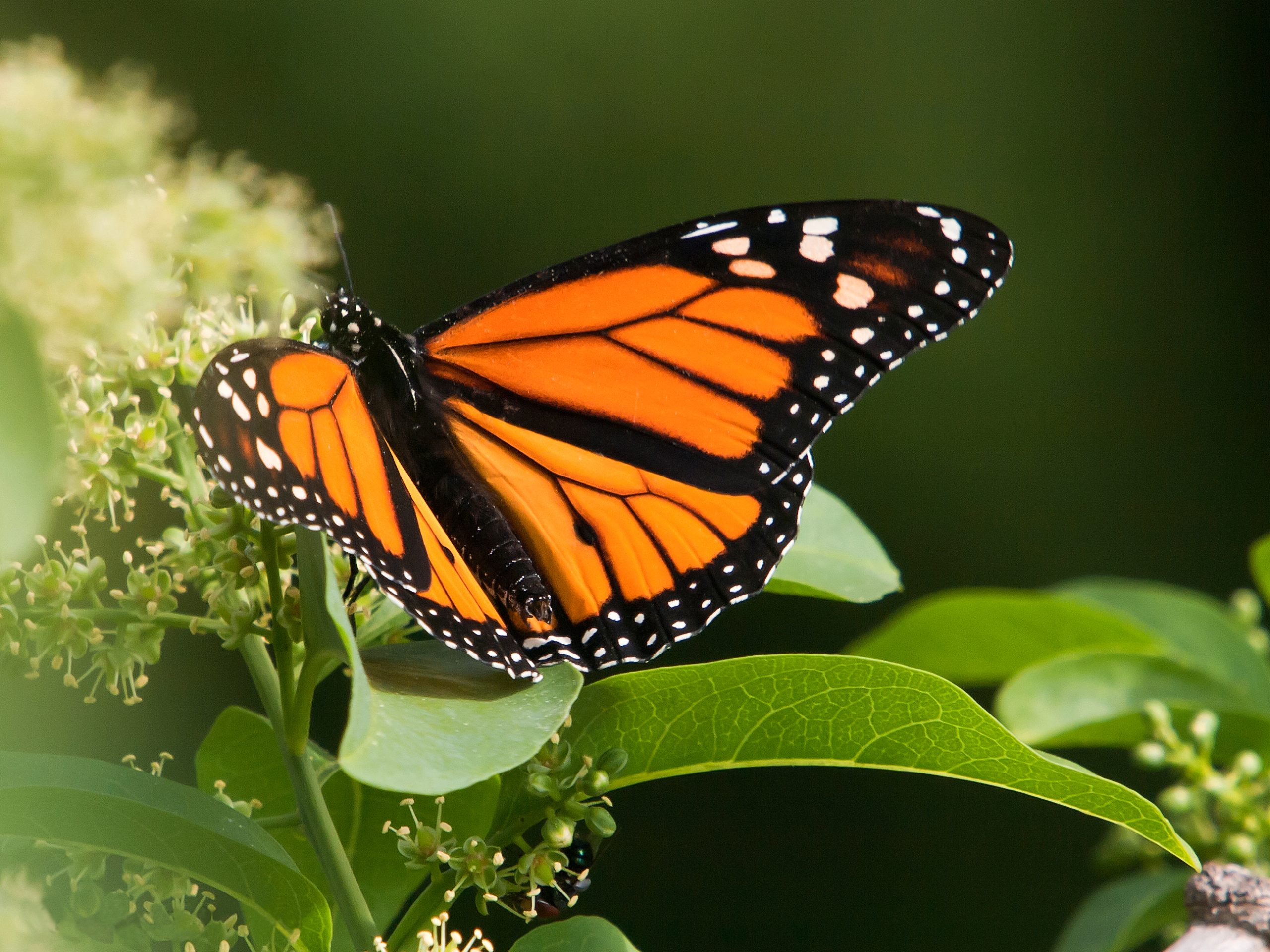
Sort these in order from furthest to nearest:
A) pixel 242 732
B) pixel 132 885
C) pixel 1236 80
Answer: pixel 1236 80
pixel 242 732
pixel 132 885

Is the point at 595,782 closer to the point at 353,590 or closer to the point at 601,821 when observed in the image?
the point at 601,821

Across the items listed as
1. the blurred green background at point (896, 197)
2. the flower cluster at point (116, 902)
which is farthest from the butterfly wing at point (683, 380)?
the blurred green background at point (896, 197)

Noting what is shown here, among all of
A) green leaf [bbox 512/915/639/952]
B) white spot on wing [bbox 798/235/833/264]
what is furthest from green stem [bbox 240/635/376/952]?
white spot on wing [bbox 798/235/833/264]

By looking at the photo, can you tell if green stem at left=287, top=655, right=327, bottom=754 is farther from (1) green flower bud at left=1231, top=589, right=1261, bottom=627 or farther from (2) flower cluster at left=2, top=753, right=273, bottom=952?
(1) green flower bud at left=1231, top=589, right=1261, bottom=627

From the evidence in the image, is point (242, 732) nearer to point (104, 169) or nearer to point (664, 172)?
point (104, 169)

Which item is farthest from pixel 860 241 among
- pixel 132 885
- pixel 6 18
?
pixel 6 18

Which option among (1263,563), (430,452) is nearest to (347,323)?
(430,452)

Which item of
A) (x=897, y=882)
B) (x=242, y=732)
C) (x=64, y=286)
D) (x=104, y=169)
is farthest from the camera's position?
(x=897, y=882)
